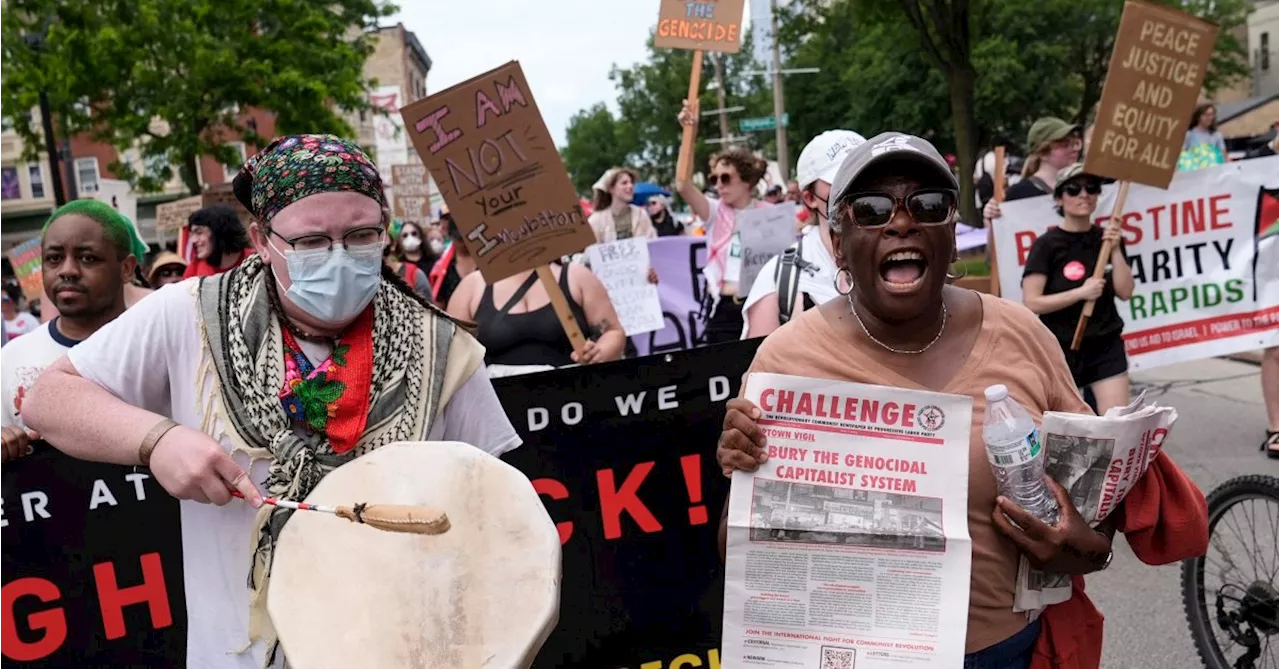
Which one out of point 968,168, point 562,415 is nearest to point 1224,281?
point 562,415

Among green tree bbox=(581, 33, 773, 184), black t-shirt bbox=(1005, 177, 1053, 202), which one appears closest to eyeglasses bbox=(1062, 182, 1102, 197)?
black t-shirt bbox=(1005, 177, 1053, 202)

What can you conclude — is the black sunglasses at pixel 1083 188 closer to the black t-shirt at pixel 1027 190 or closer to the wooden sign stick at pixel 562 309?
the black t-shirt at pixel 1027 190

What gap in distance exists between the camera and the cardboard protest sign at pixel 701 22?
6703 millimetres

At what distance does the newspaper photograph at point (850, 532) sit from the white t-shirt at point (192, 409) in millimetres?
951

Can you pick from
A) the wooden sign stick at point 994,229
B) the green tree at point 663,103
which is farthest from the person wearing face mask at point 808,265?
the green tree at point 663,103

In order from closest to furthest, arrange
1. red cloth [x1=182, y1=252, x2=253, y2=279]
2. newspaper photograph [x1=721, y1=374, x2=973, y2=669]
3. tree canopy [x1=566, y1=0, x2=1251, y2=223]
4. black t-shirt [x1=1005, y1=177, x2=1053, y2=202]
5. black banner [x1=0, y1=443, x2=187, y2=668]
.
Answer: newspaper photograph [x1=721, y1=374, x2=973, y2=669] < black banner [x1=0, y1=443, x2=187, y2=668] < red cloth [x1=182, y1=252, x2=253, y2=279] < black t-shirt [x1=1005, y1=177, x2=1053, y2=202] < tree canopy [x1=566, y1=0, x2=1251, y2=223]

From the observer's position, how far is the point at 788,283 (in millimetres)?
4117

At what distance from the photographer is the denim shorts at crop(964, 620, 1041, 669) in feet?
7.17

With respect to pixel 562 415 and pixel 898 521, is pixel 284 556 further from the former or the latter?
pixel 562 415

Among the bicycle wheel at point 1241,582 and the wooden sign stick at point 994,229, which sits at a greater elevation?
the wooden sign stick at point 994,229

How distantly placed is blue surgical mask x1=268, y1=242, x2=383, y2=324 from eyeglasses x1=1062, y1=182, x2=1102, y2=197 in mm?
4313

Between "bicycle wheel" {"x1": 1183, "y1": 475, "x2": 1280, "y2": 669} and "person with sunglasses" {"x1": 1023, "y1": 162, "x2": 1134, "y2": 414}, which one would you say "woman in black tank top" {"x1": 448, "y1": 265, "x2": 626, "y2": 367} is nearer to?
"person with sunglasses" {"x1": 1023, "y1": 162, "x2": 1134, "y2": 414}

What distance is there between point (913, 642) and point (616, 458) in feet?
5.65

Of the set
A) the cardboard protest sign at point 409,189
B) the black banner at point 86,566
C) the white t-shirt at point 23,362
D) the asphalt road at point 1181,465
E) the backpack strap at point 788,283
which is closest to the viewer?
the black banner at point 86,566
